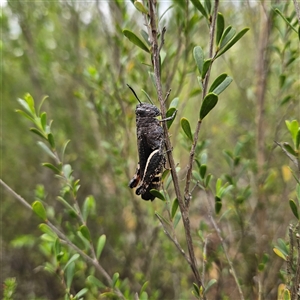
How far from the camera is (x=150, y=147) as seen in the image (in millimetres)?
1787

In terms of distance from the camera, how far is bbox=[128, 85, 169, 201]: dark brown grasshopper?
5.57 feet

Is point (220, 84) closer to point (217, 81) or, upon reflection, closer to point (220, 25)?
point (217, 81)

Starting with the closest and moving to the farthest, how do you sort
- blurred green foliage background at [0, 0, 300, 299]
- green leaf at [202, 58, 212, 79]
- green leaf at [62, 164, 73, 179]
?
green leaf at [202, 58, 212, 79] → green leaf at [62, 164, 73, 179] → blurred green foliage background at [0, 0, 300, 299]

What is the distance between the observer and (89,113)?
4.57 m

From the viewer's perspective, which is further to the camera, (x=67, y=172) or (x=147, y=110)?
(x=67, y=172)

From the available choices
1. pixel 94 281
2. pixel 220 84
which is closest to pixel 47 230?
pixel 94 281

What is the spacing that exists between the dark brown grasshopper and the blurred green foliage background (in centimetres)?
75

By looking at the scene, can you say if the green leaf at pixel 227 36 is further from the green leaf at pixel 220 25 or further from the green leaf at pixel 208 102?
the green leaf at pixel 208 102

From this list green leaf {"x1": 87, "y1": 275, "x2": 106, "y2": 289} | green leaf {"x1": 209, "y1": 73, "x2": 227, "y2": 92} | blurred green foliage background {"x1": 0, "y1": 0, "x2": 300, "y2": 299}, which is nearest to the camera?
green leaf {"x1": 209, "y1": 73, "x2": 227, "y2": 92}

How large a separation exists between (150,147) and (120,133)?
1145mm

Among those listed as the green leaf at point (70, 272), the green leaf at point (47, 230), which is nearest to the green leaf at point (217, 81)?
the green leaf at point (47, 230)

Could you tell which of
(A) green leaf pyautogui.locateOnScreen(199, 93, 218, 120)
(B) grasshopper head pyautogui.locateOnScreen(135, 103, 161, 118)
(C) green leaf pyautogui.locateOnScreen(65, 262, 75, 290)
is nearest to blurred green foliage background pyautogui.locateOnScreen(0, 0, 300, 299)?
(B) grasshopper head pyautogui.locateOnScreen(135, 103, 161, 118)

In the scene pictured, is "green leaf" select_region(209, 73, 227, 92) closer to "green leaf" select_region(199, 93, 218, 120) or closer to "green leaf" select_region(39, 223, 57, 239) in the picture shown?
"green leaf" select_region(199, 93, 218, 120)

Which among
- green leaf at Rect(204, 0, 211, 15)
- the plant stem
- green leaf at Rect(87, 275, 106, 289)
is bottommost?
green leaf at Rect(87, 275, 106, 289)
